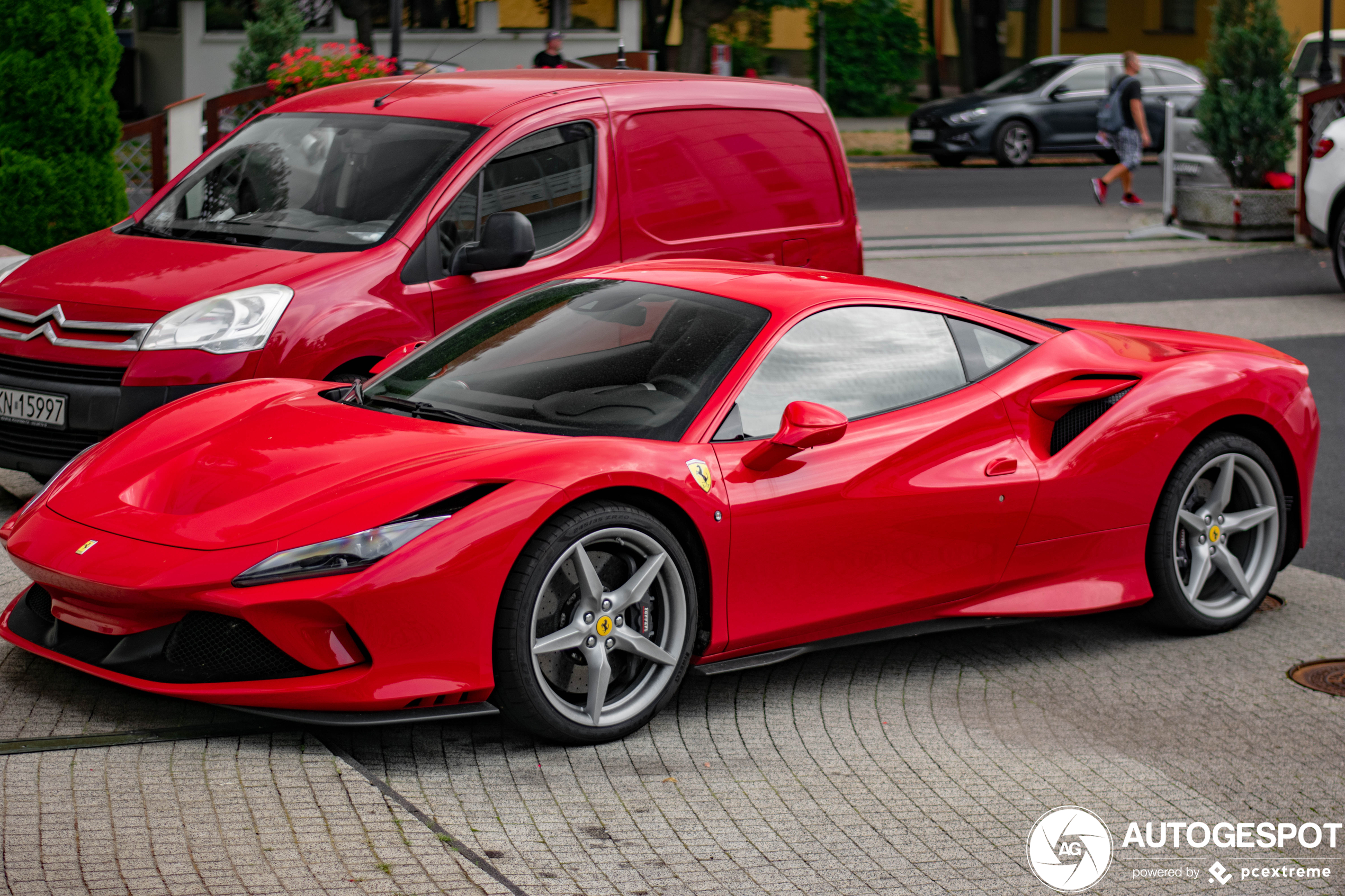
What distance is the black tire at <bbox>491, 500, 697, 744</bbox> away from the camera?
4273 millimetres

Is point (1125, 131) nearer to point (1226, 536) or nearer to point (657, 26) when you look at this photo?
point (1226, 536)

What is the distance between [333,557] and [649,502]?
0.91m

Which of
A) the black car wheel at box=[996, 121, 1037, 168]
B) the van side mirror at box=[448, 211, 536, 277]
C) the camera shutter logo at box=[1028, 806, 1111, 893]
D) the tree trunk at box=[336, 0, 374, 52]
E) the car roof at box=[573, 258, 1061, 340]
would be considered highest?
the tree trunk at box=[336, 0, 374, 52]

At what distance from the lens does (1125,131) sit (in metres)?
20.8

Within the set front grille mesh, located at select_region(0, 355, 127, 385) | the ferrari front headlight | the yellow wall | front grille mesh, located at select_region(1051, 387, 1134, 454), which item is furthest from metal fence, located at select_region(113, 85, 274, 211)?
the yellow wall

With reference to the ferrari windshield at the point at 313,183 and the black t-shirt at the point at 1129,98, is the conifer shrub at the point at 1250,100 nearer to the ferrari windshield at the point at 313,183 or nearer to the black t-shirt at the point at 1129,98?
the black t-shirt at the point at 1129,98

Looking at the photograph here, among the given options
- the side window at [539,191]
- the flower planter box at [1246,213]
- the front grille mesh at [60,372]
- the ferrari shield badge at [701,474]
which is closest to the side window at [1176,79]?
the flower planter box at [1246,213]

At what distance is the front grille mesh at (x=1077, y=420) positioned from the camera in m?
5.50

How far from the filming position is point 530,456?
14.5 feet

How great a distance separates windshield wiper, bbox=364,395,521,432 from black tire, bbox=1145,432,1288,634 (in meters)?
2.43

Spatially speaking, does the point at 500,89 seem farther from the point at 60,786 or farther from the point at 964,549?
the point at 60,786

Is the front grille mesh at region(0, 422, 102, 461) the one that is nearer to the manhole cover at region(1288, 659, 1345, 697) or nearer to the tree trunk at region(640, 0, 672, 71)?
the manhole cover at region(1288, 659, 1345, 697)

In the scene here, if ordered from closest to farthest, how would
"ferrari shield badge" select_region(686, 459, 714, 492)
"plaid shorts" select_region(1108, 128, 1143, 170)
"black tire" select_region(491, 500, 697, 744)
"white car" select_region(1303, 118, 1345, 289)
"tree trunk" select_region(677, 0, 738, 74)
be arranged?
"black tire" select_region(491, 500, 697, 744) < "ferrari shield badge" select_region(686, 459, 714, 492) < "white car" select_region(1303, 118, 1345, 289) < "plaid shorts" select_region(1108, 128, 1143, 170) < "tree trunk" select_region(677, 0, 738, 74)

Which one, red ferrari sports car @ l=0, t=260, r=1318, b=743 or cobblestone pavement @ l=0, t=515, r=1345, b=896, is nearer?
cobblestone pavement @ l=0, t=515, r=1345, b=896
